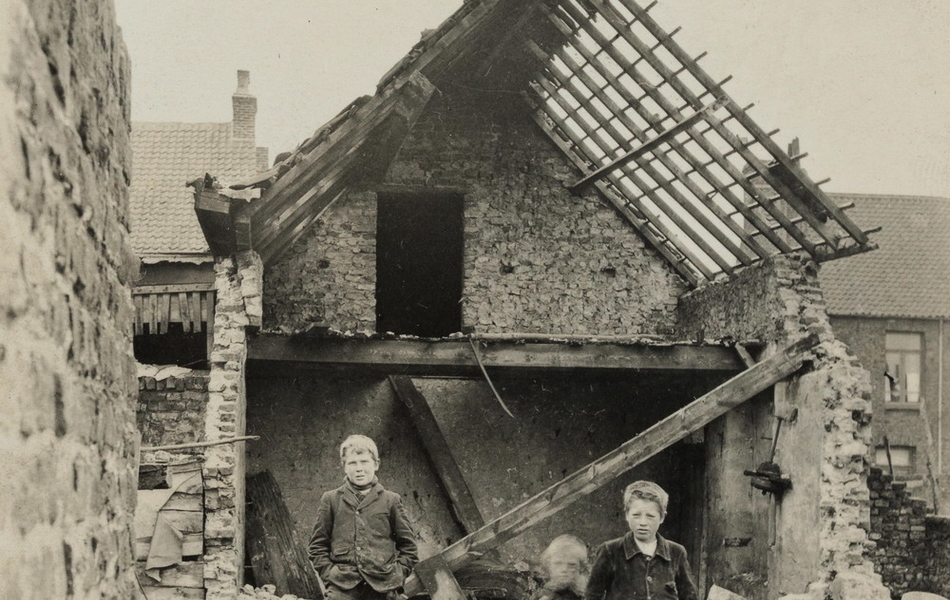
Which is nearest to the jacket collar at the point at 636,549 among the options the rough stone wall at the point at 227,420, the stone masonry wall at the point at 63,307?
the stone masonry wall at the point at 63,307

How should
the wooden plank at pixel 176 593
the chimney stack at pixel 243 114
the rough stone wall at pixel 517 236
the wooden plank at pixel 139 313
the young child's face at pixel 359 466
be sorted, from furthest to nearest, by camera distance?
the chimney stack at pixel 243 114 → the wooden plank at pixel 139 313 → the rough stone wall at pixel 517 236 → the wooden plank at pixel 176 593 → the young child's face at pixel 359 466

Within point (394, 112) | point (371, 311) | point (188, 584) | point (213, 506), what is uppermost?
point (394, 112)

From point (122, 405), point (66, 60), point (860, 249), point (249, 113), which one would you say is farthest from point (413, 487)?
point (249, 113)

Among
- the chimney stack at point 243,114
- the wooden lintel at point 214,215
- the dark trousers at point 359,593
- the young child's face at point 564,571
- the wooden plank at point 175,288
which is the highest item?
the chimney stack at point 243,114

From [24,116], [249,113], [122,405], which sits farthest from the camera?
[249,113]

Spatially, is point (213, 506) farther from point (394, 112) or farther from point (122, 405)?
point (122, 405)

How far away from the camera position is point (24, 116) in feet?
6.29

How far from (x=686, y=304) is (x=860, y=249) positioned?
3009 millimetres

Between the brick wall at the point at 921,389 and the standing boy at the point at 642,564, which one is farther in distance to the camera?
the brick wall at the point at 921,389

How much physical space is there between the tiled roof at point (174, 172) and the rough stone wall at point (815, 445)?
943cm

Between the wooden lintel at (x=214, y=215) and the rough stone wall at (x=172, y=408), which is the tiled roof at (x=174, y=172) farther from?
the wooden lintel at (x=214, y=215)

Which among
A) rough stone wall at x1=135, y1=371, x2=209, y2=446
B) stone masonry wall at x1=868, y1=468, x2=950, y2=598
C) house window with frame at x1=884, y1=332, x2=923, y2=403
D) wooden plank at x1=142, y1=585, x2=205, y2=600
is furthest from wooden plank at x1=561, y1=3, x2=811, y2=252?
house window with frame at x1=884, y1=332, x2=923, y2=403

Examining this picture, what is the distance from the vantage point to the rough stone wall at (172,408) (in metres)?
13.0

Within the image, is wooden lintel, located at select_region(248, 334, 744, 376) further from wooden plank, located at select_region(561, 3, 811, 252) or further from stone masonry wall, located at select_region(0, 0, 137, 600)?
stone masonry wall, located at select_region(0, 0, 137, 600)
